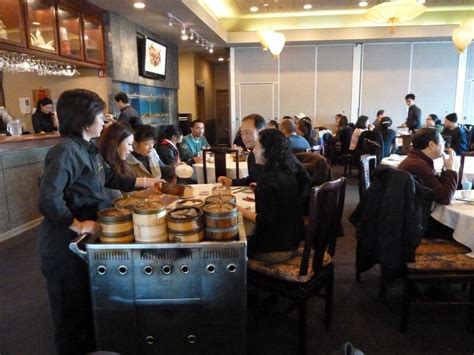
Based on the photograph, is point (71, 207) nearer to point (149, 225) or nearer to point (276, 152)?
point (149, 225)

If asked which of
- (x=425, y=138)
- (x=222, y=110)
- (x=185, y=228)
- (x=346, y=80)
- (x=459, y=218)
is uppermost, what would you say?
(x=346, y=80)

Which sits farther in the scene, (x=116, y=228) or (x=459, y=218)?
(x=459, y=218)

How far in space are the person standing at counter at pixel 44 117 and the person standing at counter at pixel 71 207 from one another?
175 inches

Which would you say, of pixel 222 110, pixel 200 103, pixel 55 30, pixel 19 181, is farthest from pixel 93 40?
pixel 222 110

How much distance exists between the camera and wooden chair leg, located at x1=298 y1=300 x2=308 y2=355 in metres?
2.03

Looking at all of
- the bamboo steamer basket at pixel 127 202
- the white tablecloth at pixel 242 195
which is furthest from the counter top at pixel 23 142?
the bamboo steamer basket at pixel 127 202

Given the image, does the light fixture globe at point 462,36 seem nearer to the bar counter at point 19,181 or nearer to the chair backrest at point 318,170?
the chair backrest at point 318,170

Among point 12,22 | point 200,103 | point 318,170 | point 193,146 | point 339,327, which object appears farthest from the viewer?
point 200,103

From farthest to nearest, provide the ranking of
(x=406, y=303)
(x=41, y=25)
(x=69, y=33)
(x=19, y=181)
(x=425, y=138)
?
(x=69, y=33) → (x=41, y=25) → (x=19, y=181) → (x=425, y=138) → (x=406, y=303)

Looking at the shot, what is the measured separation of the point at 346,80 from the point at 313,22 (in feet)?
5.49

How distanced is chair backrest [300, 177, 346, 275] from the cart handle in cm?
106

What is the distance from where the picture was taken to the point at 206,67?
12969 mm

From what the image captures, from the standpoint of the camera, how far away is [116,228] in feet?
4.92

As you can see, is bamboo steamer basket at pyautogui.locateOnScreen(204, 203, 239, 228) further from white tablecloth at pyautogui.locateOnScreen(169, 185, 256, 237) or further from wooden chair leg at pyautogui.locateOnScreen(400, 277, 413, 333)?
wooden chair leg at pyautogui.locateOnScreen(400, 277, 413, 333)
